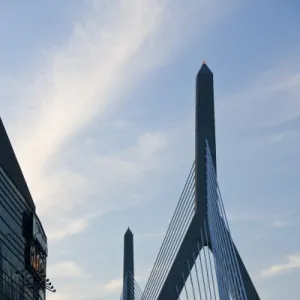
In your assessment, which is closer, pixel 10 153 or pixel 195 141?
pixel 195 141

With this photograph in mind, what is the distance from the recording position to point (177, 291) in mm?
38719

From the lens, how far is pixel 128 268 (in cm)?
6744

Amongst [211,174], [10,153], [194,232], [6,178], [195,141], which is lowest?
[194,232]

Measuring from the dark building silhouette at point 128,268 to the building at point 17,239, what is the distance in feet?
31.5

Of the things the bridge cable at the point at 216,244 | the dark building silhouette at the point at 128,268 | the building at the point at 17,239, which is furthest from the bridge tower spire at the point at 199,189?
the dark building silhouette at the point at 128,268

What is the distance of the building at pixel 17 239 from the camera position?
151 feet

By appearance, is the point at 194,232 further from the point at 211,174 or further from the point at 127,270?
the point at 127,270

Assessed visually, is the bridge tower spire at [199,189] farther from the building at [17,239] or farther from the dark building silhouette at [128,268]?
the dark building silhouette at [128,268]

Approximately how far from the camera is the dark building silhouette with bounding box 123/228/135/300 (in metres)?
65.2

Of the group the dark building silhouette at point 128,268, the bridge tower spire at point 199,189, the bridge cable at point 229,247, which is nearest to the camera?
the bridge cable at point 229,247

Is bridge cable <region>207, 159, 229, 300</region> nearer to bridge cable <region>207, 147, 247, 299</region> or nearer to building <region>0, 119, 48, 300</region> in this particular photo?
bridge cable <region>207, 147, 247, 299</region>

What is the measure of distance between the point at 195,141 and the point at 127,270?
1239 inches

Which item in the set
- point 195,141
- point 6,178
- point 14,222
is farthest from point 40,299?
point 195,141

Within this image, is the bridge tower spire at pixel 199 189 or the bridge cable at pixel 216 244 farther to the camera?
the bridge tower spire at pixel 199 189
